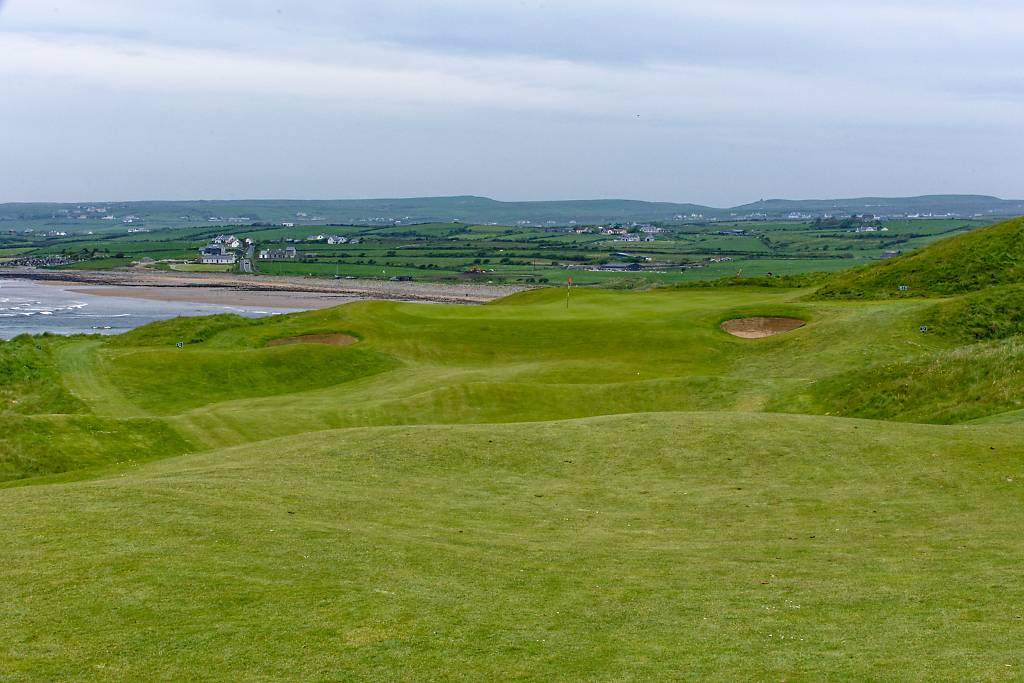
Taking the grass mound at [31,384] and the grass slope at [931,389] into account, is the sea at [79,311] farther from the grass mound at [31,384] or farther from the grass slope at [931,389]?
the grass slope at [931,389]

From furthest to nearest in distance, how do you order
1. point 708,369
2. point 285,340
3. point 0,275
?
point 0,275
point 285,340
point 708,369

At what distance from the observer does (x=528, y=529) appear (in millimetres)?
18359

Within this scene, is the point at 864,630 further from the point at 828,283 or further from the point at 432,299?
the point at 432,299

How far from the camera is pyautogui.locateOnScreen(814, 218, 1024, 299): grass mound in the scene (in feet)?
184

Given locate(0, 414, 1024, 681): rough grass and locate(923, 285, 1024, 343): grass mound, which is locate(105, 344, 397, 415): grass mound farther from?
locate(923, 285, 1024, 343): grass mound

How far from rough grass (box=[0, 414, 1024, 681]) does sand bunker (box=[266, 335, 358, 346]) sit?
28215 millimetres

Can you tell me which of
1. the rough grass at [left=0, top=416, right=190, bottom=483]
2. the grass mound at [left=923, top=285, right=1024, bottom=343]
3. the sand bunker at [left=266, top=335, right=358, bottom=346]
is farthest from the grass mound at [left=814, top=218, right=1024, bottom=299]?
the rough grass at [left=0, top=416, right=190, bottom=483]

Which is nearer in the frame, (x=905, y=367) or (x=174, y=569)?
(x=174, y=569)

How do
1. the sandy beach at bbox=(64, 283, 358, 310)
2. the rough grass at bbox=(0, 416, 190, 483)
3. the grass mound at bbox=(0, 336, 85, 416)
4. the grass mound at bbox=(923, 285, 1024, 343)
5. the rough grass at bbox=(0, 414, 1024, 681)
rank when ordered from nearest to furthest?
the rough grass at bbox=(0, 414, 1024, 681)
the rough grass at bbox=(0, 416, 190, 483)
the grass mound at bbox=(0, 336, 85, 416)
the grass mound at bbox=(923, 285, 1024, 343)
the sandy beach at bbox=(64, 283, 358, 310)

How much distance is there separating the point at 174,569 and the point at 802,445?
15.3 meters

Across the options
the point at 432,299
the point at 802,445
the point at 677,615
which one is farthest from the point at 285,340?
the point at 432,299

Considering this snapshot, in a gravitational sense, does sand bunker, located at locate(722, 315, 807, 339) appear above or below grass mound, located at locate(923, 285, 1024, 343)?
below

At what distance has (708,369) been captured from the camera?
151 ft

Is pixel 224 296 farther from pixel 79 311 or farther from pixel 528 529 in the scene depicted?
pixel 528 529
